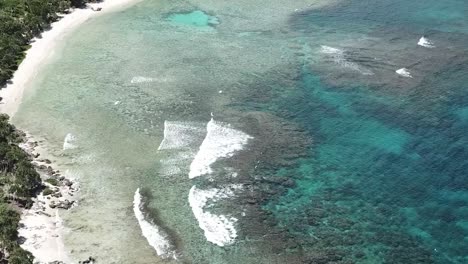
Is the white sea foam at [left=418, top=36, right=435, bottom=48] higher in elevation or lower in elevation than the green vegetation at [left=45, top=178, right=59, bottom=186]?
lower

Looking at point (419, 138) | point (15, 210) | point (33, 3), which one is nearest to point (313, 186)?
point (419, 138)

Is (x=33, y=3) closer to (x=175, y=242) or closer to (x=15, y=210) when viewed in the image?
(x=15, y=210)

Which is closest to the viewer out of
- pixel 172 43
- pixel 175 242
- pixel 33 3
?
pixel 175 242

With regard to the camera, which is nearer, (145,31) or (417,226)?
(417,226)

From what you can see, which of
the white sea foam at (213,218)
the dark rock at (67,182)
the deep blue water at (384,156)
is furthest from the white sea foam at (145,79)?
the white sea foam at (213,218)

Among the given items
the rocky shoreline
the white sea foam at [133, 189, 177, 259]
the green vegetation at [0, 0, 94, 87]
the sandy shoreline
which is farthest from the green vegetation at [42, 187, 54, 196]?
the green vegetation at [0, 0, 94, 87]

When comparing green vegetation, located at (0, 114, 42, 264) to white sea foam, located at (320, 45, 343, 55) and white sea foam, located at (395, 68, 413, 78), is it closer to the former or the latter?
white sea foam, located at (320, 45, 343, 55)

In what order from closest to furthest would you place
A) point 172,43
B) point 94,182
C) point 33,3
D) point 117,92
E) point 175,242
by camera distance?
point 175,242 < point 94,182 < point 117,92 < point 172,43 < point 33,3
